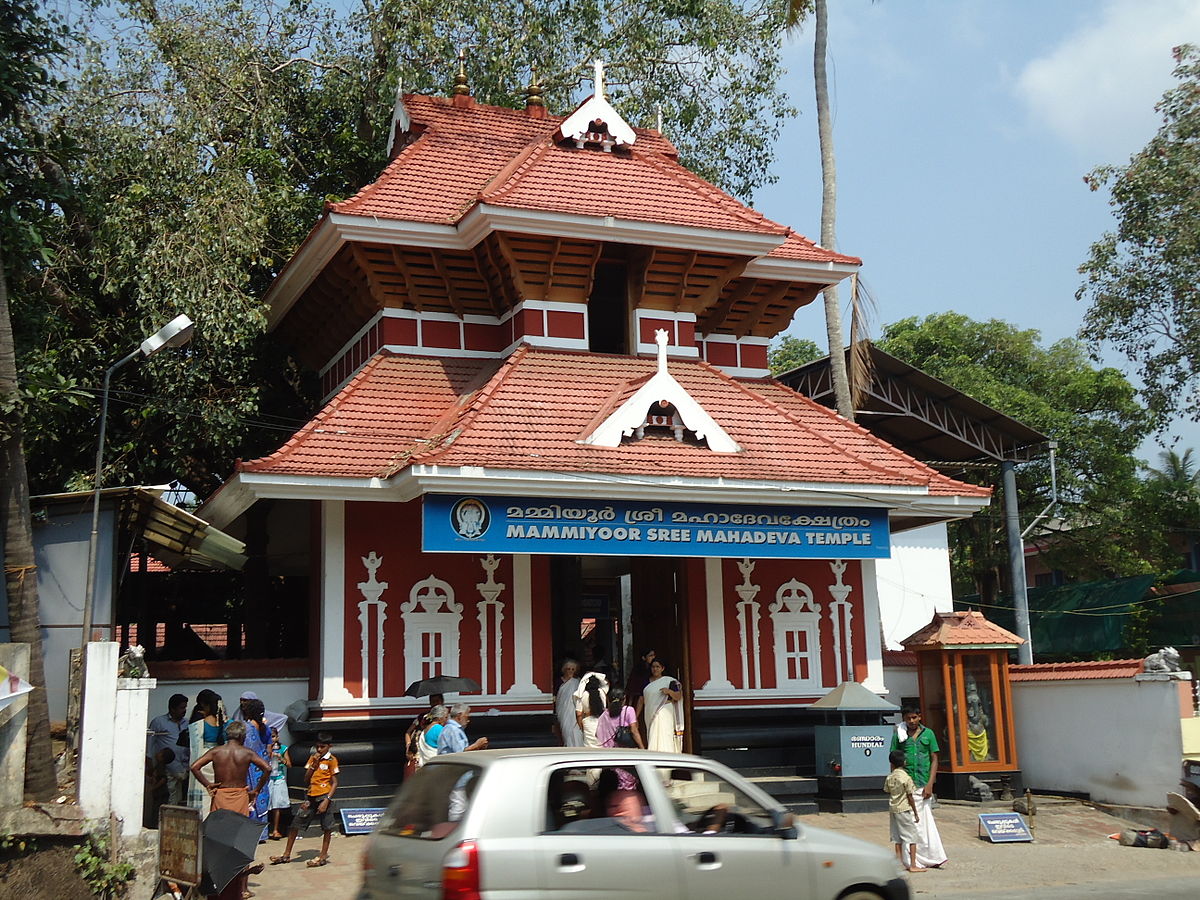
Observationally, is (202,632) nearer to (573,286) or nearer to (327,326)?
(327,326)

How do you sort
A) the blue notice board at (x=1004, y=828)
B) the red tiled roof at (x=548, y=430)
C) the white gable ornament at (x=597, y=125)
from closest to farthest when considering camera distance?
the blue notice board at (x=1004, y=828), the red tiled roof at (x=548, y=430), the white gable ornament at (x=597, y=125)

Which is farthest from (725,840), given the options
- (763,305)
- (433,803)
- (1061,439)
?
(1061,439)

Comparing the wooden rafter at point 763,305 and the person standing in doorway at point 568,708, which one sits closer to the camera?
the person standing in doorway at point 568,708

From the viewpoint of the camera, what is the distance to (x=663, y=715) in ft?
41.7

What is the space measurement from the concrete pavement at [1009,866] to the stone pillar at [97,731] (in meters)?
1.47

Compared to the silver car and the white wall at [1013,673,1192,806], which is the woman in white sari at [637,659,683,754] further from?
the white wall at [1013,673,1192,806]

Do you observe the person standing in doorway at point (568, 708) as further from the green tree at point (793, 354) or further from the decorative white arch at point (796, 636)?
the green tree at point (793, 354)

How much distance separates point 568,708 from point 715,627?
2581 millimetres

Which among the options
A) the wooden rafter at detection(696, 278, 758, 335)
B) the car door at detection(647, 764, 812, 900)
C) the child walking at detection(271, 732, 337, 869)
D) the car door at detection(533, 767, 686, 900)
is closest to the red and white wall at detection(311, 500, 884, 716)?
the child walking at detection(271, 732, 337, 869)

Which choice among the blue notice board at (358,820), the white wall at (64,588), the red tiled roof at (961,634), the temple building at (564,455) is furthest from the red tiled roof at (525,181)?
the blue notice board at (358,820)

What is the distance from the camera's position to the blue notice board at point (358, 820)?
40.3 feet

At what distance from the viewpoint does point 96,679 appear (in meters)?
10.3

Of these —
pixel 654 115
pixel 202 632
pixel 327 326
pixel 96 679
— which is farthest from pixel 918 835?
pixel 202 632

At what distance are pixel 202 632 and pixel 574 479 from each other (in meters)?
21.9
